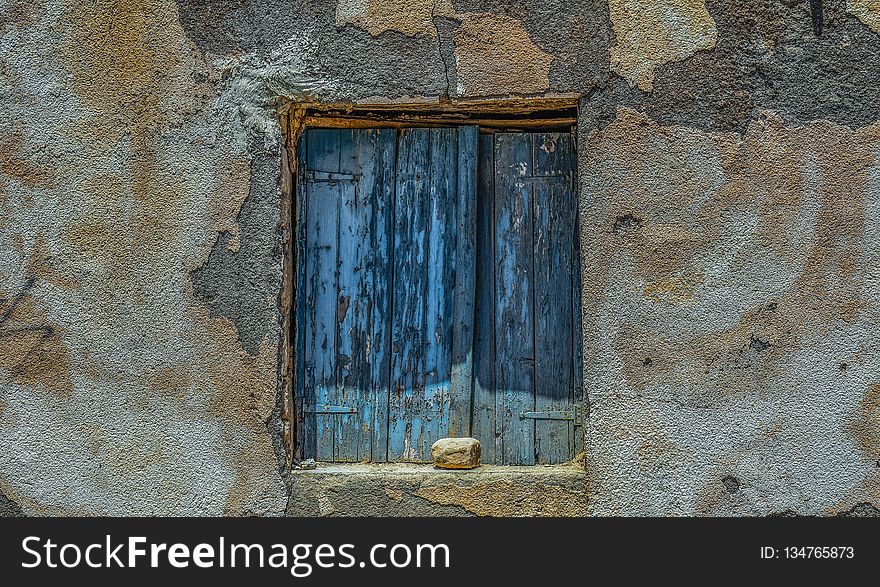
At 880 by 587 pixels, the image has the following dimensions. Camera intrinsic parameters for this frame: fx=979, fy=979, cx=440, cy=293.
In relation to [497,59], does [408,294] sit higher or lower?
lower

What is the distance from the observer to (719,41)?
3.15 m

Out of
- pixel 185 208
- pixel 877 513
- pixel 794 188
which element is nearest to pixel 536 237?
pixel 794 188

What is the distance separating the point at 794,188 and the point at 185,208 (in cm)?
198

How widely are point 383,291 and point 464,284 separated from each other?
0.93ft

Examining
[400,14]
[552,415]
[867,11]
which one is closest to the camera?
[867,11]

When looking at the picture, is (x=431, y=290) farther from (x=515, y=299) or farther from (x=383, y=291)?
(x=515, y=299)

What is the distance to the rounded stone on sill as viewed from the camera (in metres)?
3.25

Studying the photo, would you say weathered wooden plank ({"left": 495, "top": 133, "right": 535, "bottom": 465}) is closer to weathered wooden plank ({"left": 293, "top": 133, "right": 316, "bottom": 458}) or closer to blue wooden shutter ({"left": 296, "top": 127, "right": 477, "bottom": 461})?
blue wooden shutter ({"left": 296, "top": 127, "right": 477, "bottom": 461})

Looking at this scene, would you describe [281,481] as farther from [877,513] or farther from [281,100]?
[877,513]

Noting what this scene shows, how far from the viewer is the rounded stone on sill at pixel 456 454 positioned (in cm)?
325

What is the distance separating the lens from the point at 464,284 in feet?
11.2

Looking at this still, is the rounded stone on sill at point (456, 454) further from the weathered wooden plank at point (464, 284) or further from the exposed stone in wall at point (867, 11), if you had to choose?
the exposed stone in wall at point (867, 11)

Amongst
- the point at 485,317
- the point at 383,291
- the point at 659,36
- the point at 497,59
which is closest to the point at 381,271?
the point at 383,291

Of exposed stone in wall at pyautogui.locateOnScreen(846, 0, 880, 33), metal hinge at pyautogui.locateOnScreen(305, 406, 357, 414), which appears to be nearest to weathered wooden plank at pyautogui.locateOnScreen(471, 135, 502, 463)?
metal hinge at pyautogui.locateOnScreen(305, 406, 357, 414)
